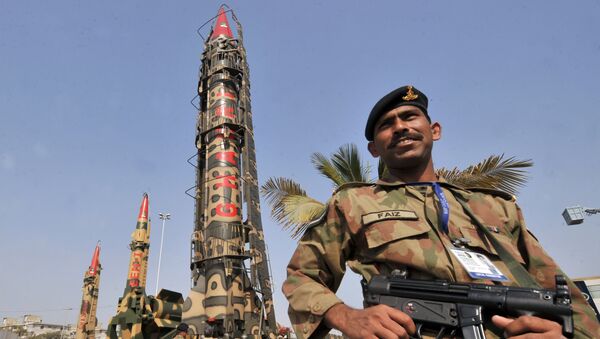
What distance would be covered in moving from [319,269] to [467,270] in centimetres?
70

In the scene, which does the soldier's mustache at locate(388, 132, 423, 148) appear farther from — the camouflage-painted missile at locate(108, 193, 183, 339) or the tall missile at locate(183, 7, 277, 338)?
the camouflage-painted missile at locate(108, 193, 183, 339)

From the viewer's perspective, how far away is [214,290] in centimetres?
1216

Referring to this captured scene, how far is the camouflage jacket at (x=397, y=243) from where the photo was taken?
1687 mm

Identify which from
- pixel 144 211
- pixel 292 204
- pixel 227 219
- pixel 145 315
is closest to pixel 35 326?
pixel 144 211

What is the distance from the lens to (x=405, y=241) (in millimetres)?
1734

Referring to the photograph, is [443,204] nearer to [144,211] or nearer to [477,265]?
[477,265]

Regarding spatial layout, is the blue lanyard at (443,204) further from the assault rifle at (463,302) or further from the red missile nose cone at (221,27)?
the red missile nose cone at (221,27)

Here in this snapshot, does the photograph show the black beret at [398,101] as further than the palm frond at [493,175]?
No

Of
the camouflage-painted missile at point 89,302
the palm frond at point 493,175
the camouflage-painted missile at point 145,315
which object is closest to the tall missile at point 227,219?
the camouflage-painted missile at point 145,315

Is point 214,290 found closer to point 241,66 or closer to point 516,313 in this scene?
point 241,66

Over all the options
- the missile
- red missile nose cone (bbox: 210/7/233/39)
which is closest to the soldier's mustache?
red missile nose cone (bbox: 210/7/233/39)

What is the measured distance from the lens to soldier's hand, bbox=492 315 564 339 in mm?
1300

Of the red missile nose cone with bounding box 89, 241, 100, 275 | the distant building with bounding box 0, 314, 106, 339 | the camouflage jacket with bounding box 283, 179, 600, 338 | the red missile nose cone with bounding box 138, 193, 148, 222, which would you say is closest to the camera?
the camouflage jacket with bounding box 283, 179, 600, 338

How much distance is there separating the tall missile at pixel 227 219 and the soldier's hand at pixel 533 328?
11.3 metres
